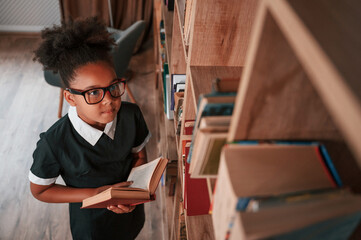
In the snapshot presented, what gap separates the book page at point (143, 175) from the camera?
43.9 inches

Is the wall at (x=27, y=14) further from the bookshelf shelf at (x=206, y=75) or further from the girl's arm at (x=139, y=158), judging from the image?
the bookshelf shelf at (x=206, y=75)

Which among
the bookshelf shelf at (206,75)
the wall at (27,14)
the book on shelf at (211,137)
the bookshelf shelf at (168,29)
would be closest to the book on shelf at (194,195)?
the bookshelf shelf at (206,75)

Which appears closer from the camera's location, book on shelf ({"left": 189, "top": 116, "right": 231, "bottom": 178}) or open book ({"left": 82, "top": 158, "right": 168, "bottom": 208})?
book on shelf ({"left": 189, "top": 116, "right": 231, "bottom": 178})

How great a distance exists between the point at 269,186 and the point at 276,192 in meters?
0.01

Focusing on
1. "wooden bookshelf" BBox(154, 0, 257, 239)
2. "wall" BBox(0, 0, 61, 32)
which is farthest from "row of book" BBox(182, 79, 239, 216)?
"wall" BBox(0, 0, 61, 32)

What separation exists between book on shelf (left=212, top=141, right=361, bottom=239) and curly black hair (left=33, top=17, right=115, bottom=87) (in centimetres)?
85

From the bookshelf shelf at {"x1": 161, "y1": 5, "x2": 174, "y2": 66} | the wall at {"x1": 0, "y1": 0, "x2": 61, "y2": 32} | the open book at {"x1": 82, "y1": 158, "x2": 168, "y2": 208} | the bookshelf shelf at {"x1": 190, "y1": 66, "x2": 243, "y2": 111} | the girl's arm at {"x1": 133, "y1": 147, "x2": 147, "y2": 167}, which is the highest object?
the wall at {"x1": 0, "y1": 0, "x2": 61, "y2": 32}

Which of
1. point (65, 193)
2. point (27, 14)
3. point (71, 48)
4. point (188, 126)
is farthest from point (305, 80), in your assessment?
point (27, 14)

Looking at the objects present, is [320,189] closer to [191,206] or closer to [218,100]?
[218,100]

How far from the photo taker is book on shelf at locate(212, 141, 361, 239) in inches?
14.6

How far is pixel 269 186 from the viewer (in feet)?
1.51

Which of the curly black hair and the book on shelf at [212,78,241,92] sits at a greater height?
the curly black hair

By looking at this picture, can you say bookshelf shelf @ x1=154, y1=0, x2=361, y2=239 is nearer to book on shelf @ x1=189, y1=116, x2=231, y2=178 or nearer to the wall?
book on shelf @ x1=189, y1=116, x2=231, y2=178

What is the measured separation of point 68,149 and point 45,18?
3.28 metres
